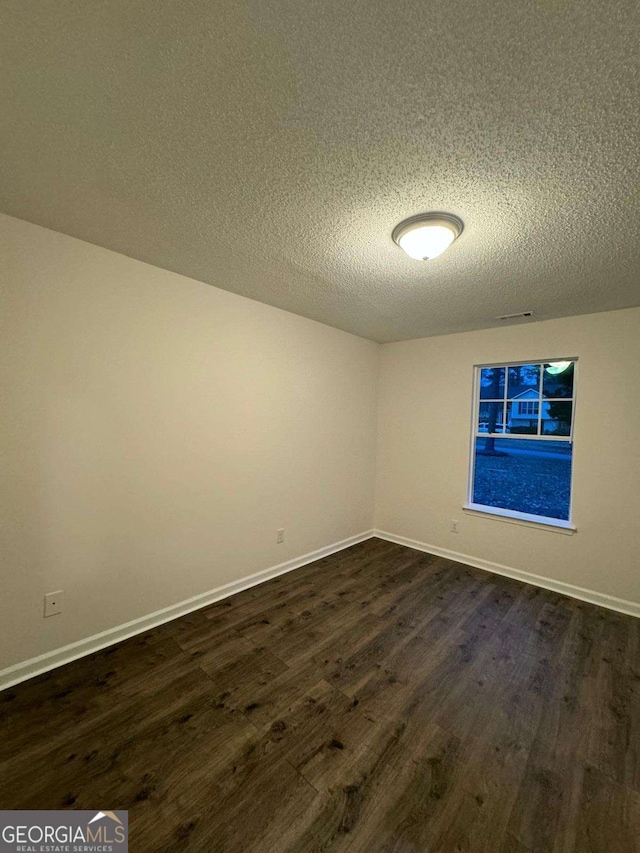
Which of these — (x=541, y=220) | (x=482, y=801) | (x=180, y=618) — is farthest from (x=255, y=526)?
(x=541, y=220)

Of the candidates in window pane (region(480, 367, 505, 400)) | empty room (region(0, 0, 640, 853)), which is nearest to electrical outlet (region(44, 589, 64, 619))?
empty room (region(0, 0, 640, 853))

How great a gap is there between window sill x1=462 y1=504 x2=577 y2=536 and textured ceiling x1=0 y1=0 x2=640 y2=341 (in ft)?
7.24

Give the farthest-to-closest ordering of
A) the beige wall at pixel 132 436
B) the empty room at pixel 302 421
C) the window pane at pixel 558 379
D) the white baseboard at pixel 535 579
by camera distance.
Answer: the window pane at pixel 558 379 < the white baseboard at pixel 535 579 < the beige wall at pixel 132 436 < the empty room at pixel 302 421

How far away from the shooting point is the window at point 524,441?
125 inches

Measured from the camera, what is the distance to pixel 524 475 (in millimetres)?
3494

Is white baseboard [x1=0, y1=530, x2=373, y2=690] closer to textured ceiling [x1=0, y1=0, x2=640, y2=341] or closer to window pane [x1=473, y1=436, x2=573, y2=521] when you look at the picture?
window pane [x1=473, y1=436, x2=573, y2=521]

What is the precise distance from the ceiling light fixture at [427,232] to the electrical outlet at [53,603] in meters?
2.86

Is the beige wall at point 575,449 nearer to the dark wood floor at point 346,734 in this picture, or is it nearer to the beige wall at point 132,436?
the dark wood floor at point 346,734

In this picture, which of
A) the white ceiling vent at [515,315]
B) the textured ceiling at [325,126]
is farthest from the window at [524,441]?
the textured ceiling at [325,126]

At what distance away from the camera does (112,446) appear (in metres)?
2.14

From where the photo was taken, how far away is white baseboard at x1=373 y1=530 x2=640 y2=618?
2.73 m

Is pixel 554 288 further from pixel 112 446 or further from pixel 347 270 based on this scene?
pixel 112 446

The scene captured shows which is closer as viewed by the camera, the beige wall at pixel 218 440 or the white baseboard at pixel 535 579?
the beige wall at pixel 218 440

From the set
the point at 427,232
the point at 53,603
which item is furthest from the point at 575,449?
the point at 53,603
